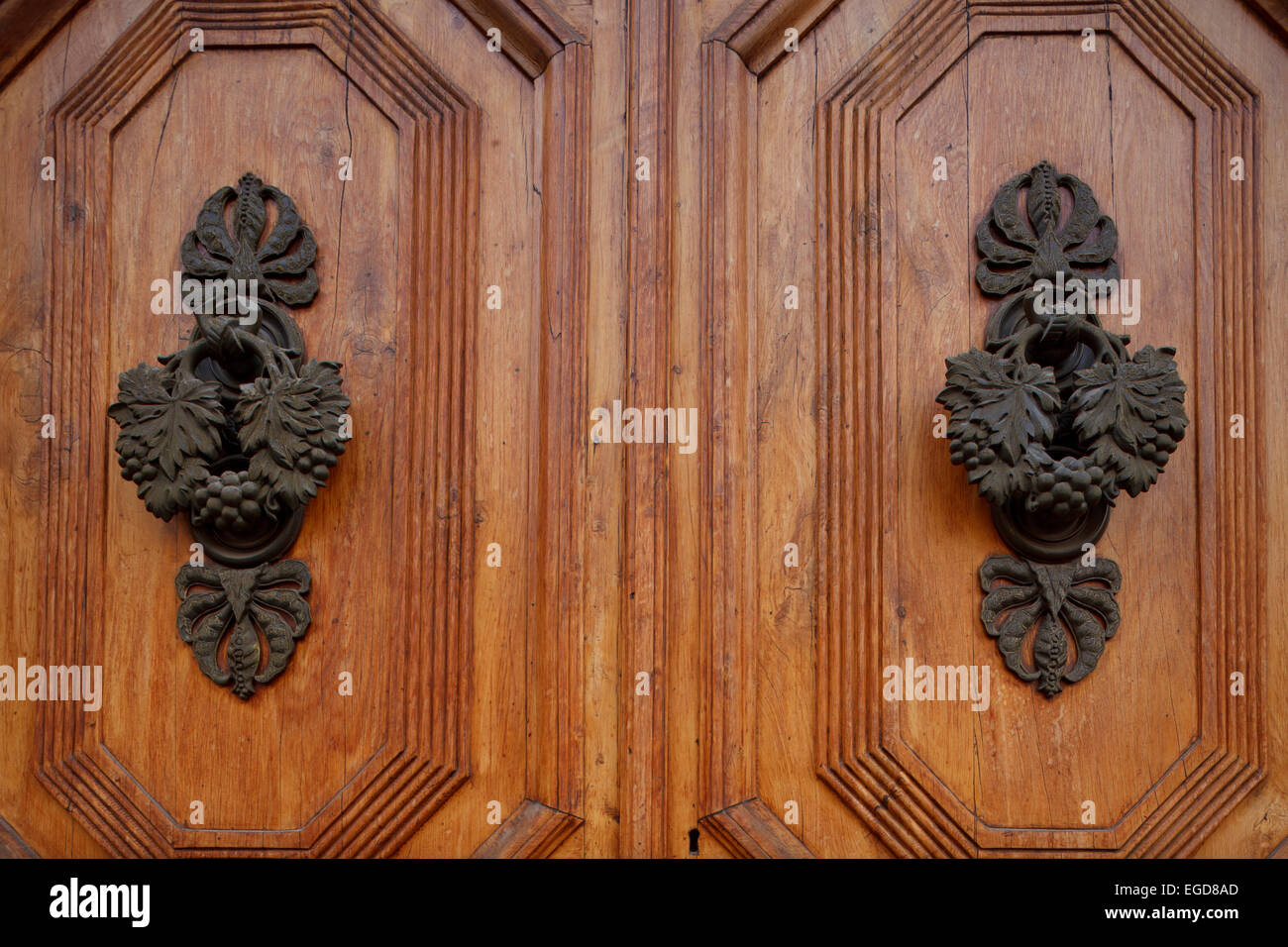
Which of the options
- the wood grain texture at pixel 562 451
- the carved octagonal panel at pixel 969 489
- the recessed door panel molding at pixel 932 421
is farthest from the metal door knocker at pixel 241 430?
the carved octagonal panel at pixel 969 489

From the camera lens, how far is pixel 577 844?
4.58 ft

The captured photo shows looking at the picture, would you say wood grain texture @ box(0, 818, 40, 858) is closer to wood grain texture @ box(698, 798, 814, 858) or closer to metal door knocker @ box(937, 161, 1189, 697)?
wood grain texture @ box(698, 798, 814, 858)

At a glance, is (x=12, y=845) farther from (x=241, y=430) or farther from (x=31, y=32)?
(x=31, y=32)

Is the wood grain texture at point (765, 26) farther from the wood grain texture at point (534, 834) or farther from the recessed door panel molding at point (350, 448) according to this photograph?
the wood grain texture at point (534, 834)

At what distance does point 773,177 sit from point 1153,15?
549 millimetres

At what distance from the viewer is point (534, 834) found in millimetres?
1400

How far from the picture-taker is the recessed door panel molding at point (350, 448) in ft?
4.69

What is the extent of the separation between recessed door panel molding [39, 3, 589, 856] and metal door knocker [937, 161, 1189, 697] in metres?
0.53

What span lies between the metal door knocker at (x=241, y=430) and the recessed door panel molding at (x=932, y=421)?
53 cm

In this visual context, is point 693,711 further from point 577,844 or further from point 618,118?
point 618,118

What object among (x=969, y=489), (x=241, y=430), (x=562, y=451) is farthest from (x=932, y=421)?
(x=241, y=430)

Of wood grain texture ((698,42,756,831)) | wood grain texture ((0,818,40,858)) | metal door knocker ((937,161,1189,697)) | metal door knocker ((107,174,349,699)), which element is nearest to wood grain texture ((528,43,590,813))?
wood grain texture ((698,42,756,831))

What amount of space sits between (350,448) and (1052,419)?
897mm

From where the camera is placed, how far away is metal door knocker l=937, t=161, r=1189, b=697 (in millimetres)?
1336
